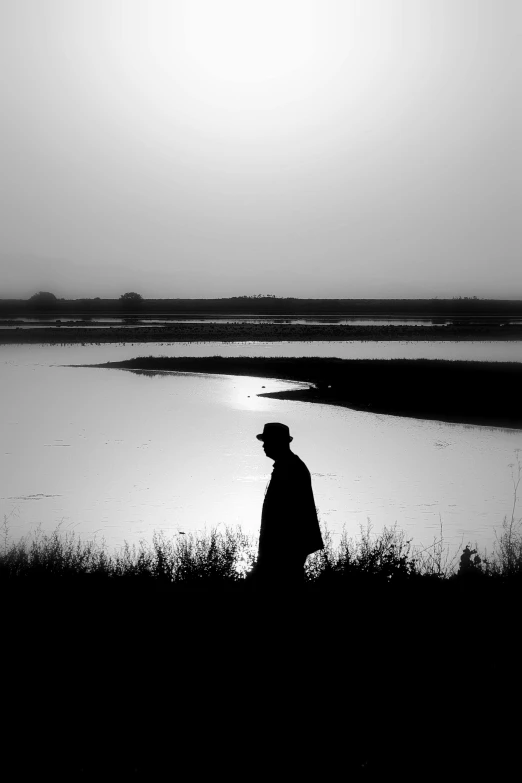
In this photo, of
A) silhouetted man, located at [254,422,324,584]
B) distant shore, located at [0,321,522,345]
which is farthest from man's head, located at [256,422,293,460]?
distant shore, located at [0,321,522,345]

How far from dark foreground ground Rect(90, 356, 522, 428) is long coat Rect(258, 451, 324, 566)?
22651mm

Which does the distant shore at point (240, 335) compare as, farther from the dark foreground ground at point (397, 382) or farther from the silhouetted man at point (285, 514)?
the silhouetted man at point (285, 514)

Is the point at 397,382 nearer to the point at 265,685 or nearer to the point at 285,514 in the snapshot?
the point at 285,514

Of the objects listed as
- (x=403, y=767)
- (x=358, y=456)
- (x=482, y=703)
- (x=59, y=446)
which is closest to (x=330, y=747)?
(x=403, y=767)

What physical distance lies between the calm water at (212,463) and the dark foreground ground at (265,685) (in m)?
5.24

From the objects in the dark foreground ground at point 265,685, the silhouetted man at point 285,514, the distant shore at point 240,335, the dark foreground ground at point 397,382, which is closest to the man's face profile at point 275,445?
the silhouetted man at point 285,514

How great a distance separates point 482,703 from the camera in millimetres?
7262

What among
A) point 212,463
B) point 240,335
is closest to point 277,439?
point 212,463

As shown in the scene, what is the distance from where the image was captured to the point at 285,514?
765 centimetres

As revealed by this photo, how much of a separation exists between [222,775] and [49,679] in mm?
2454

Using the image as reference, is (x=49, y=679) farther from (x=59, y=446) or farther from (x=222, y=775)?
(x=59, y=446)

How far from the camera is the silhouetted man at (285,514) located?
299 inches

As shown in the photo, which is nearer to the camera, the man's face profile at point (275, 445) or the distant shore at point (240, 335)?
the man's face profile at point (275, 445)

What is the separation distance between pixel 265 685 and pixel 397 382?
3295 cm
